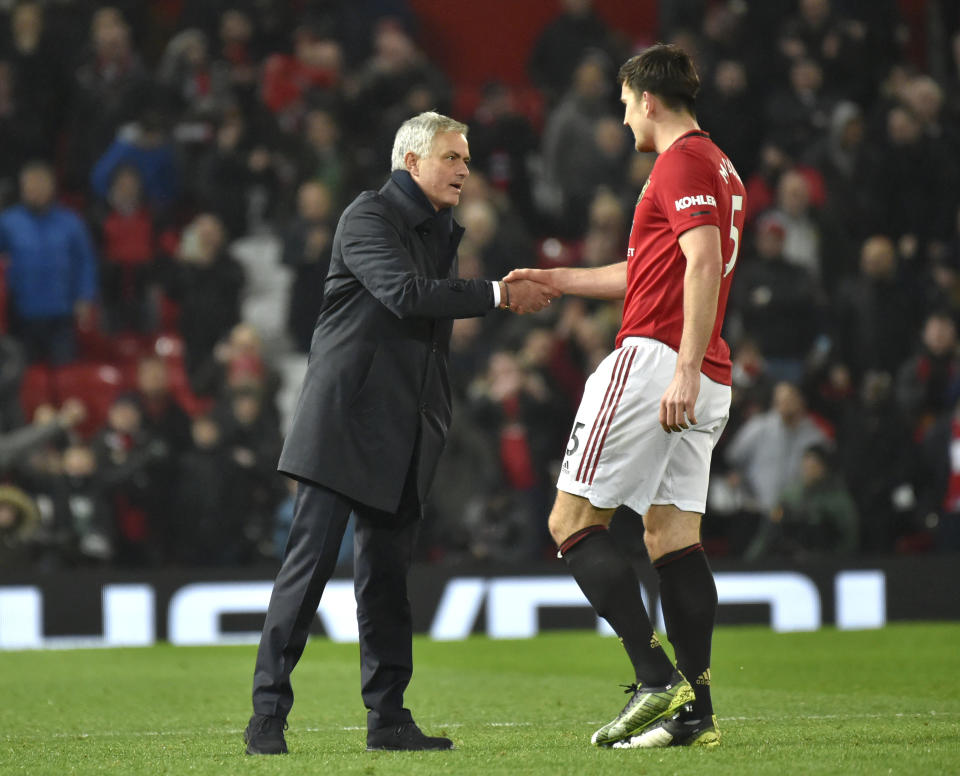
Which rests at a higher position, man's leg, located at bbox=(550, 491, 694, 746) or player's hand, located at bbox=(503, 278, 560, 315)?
player's hand, located at bbox=(503, 278, 560, 315)

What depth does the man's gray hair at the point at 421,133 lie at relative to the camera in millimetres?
5176

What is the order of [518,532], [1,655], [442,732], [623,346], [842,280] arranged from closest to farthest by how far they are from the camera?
[623,346] → [442,732] → [1,655] → [518,532] → [842,280]

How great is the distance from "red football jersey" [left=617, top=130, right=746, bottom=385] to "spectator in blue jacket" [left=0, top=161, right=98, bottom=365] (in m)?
8.77

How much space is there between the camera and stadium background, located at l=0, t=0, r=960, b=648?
37.5 feet

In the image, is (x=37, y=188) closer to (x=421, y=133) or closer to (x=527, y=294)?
(x=421, y=133)

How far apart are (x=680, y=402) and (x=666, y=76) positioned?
3.43ft

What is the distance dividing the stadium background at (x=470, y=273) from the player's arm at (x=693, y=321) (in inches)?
250

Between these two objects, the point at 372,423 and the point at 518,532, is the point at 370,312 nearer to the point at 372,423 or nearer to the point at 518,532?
the point at 372,423

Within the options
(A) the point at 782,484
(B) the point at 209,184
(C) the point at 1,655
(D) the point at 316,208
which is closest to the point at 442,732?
(C) the point at 1,655

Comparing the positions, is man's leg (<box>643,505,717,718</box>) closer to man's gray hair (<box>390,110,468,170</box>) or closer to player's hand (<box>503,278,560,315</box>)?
player's hand (<box>503,278,560,315</box>)

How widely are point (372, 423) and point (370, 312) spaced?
0.35 m

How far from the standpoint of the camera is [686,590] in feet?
16.4

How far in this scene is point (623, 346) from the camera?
16.3 feet

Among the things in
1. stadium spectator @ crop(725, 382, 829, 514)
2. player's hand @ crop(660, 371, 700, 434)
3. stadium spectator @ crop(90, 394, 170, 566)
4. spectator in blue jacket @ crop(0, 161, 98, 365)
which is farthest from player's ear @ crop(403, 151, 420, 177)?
spectator in blue jacket @ crop(0, 161, 98, 365)
